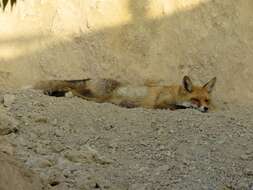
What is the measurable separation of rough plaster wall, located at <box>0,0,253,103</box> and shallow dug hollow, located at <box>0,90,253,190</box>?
4.21 ft

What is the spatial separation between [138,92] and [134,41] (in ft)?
2.78

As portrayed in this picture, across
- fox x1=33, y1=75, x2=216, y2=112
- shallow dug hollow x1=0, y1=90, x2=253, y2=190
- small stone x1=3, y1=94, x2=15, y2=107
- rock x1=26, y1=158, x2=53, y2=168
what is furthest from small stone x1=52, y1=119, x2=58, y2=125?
fox x1=33, y1=75, x2=216, y2=112

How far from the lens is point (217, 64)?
902 centimetres

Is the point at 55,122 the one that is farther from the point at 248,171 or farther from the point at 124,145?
the point at 248,171

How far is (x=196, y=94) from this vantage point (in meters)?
8.73

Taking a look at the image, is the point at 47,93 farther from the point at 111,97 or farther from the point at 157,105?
the point at 157,105

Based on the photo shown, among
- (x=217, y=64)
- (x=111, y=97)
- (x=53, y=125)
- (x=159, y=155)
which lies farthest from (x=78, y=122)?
(x=217, y=64)

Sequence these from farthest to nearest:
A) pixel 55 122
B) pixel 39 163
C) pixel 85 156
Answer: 1. pixel 55 122
2. pixel 85 156
3. pixel 39 163

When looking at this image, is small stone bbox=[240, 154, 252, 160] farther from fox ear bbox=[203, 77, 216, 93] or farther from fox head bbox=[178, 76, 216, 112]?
fox ear bbox=[203, 77, 216, 93]

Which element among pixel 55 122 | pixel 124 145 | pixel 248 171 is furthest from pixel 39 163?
pixel 248 171

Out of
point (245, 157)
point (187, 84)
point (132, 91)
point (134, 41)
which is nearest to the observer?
point (245, 157)

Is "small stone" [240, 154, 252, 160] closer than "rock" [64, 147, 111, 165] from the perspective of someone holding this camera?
No

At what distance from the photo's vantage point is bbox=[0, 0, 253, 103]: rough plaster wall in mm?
8969

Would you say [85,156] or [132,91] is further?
[132,91]
